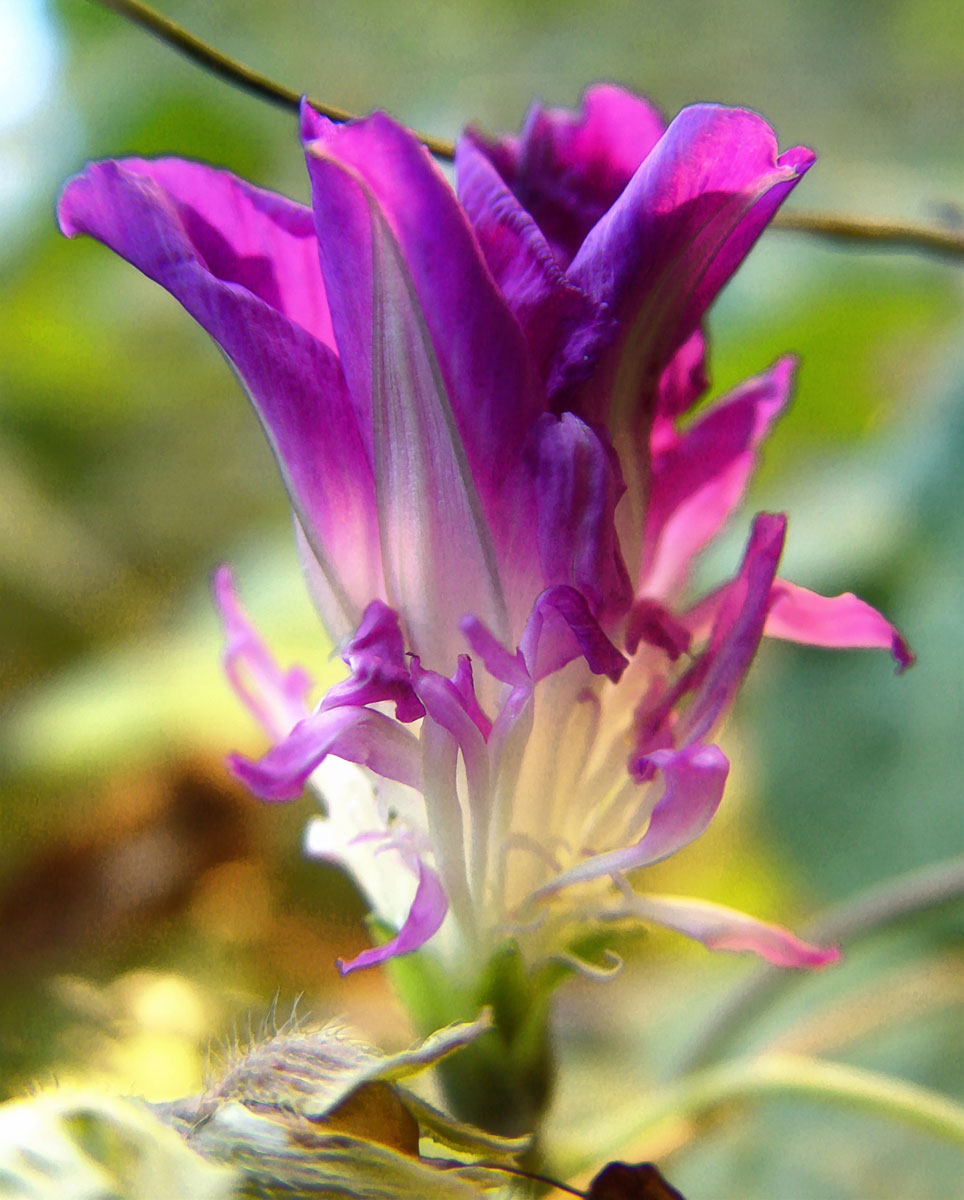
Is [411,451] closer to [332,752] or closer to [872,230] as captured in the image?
[332,752]

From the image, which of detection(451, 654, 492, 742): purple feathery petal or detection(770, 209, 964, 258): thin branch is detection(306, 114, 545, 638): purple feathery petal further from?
detection(770, 209, 964, 258): thin branch

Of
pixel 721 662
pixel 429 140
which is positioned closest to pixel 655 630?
pixel 721 662

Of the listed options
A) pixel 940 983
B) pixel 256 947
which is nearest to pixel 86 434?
pixel 256 947

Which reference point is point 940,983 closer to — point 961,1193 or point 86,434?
point 961,1193

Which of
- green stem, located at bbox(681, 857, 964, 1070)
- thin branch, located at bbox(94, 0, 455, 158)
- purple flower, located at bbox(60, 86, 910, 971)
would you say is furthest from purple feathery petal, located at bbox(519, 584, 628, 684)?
green stem, located at bbox(681, 857, 964, 1070)

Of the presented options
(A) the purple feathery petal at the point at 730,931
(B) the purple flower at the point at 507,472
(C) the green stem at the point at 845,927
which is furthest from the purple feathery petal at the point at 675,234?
(C) the green stem at the point at 845,927

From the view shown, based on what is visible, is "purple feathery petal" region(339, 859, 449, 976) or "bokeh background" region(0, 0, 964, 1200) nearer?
"purple feathery petal" region(339, 859, 449, 976)
